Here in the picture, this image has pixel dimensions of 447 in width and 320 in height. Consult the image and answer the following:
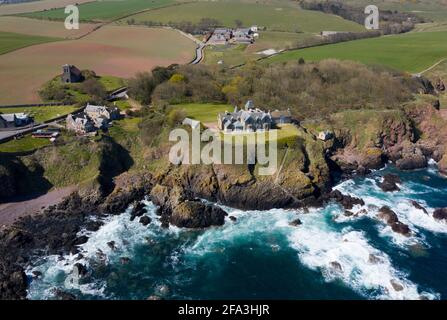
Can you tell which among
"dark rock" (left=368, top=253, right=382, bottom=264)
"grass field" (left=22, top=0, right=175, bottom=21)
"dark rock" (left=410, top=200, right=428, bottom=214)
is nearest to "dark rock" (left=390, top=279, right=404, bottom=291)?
"dark rock" (left=368, top=253, right=382, bottom=264)

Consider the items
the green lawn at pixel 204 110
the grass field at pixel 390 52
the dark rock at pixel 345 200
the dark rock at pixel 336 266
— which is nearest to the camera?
the dark rock at pixel 336 266

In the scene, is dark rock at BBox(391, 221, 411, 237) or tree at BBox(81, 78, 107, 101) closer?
dark rock at BBox(391, 221, 411, 237)

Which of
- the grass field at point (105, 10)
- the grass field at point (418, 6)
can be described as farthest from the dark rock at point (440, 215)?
the grass field at point (105, 10)

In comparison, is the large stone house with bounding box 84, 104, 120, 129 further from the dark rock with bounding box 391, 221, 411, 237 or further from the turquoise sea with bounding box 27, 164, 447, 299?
the dark rock with bounding box 391, 221, 411, 237

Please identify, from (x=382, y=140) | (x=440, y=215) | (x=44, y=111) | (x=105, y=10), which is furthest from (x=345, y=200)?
(x=105, y=10)

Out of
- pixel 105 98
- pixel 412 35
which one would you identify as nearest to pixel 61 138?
pixel 105 98

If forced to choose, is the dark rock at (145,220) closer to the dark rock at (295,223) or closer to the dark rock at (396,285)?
→ the dark rock at (295,223)
